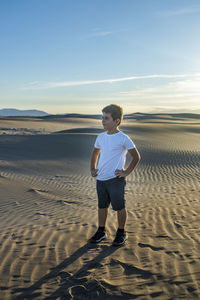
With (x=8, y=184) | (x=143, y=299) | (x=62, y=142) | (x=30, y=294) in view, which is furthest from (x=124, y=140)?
(x=62, y=142)

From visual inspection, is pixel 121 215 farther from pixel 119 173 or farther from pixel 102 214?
pixel 119 173

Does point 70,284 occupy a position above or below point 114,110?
below

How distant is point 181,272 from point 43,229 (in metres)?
2.50

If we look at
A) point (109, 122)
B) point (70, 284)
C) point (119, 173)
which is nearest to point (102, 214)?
point (119, 173)

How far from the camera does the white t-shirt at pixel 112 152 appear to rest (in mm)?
3584

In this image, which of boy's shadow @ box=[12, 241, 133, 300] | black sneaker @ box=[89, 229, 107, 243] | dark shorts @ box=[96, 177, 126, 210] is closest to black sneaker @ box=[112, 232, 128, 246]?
black sneaker @ box=[89, 229, 107, 243]

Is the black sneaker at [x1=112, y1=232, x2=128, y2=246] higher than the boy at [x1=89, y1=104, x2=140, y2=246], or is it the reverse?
the boy at [x1=89, y1=104, x2=140, y2=246]

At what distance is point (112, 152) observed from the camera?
143 inches

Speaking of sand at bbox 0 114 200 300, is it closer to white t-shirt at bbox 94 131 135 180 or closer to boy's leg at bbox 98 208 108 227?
boy's leg at bbox 98 208 108 227

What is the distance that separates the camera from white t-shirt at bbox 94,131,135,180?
3584 millimetres

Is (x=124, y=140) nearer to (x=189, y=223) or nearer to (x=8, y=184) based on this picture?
(x=189, y=223)

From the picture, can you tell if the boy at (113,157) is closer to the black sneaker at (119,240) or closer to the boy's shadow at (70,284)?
the black sneaker at (119,240)

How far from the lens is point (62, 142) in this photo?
18.0 meters

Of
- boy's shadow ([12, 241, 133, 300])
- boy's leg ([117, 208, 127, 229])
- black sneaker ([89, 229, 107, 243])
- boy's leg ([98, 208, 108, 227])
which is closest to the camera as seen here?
boy's shadow ([12, 241, 133, 300])
